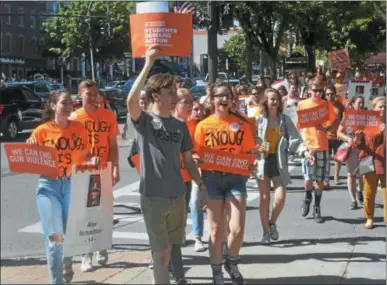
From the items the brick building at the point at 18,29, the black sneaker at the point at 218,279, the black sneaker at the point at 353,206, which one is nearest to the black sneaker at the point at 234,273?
the black sneaker at the point at 218,279

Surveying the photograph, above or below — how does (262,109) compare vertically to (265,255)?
above

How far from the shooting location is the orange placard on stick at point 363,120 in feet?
23.9

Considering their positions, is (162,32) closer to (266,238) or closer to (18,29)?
(18,29)

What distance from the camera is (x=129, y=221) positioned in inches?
320

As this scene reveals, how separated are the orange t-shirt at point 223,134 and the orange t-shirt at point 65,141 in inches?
40.5

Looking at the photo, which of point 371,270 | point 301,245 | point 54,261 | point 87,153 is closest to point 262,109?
point 301,245

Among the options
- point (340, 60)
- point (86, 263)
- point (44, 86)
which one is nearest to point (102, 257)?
point (86, 263)

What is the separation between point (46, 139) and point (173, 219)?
1048mm

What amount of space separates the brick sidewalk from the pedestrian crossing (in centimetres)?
45

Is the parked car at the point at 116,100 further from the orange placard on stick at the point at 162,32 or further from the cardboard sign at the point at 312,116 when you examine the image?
the cardboard sign at the point at 312,116

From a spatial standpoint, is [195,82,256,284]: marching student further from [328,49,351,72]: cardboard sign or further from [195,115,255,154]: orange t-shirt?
[328,49,351,72]: cardboard sign

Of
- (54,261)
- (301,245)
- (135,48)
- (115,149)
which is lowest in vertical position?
(301,245)

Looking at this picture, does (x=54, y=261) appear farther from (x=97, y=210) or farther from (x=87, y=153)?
(x=87, y=153)

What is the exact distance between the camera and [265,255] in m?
6.41
